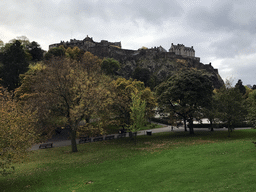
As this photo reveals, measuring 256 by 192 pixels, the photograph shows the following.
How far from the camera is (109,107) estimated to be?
3031 cm

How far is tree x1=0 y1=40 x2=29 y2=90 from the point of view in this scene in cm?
5625

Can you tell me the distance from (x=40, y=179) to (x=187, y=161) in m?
13.1

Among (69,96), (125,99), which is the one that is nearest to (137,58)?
(125,99)

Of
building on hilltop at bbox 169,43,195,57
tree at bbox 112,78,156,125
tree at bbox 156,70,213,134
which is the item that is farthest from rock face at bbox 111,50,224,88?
tree at bbox 112,78,156,125

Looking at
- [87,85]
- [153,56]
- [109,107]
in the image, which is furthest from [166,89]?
[153,56]

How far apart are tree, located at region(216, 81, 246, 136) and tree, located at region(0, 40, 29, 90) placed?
57793mm

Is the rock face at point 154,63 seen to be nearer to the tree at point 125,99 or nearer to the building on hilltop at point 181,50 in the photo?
the building on hilltop at point 181,50

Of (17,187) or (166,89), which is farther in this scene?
(166,89)

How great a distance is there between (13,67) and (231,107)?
6316 centimetres

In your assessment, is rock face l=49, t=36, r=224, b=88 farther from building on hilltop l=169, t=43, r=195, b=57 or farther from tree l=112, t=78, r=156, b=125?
tree l=112, t=78, r=156, b=125

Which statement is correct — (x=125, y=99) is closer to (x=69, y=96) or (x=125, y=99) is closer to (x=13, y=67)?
(x=69, y=96)

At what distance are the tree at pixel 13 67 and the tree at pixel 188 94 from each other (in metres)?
48.6

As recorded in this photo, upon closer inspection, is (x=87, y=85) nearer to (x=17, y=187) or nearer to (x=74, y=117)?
(x=74, y=117)

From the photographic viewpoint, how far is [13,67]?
188 feet
